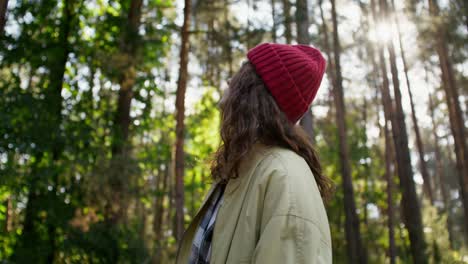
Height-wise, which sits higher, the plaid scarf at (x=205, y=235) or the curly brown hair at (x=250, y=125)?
the curly brown hair at (x=250, y=125)

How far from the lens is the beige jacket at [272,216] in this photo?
1388mm

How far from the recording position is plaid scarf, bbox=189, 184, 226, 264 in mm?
1736

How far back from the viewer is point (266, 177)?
1.53 metres

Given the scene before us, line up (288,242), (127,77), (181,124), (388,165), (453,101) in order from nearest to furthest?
(288,242), (181,124), (127,77), (453,101), (388,165)

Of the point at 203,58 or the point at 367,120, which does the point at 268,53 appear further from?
the point at 367,120

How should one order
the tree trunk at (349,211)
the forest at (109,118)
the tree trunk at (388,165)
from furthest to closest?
the tree trunk at (388,165) → the tree trunk at (349,211) → the forest at (109,118)

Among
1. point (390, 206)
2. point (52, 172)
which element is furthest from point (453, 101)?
point (52, 172)

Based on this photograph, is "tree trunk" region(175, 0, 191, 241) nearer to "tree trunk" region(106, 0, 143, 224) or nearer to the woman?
"tree trunk" region(106, 0, 143, 224)

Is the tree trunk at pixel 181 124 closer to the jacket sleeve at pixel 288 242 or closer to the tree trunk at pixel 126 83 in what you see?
the tree trunk at pixel 126 83

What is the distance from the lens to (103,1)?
10.9 metres

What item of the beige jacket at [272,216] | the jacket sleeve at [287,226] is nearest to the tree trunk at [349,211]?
the beige jacket at [272,216]

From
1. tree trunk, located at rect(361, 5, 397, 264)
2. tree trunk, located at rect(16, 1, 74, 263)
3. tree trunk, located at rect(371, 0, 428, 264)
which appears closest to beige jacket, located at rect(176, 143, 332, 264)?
tree trunk, located at rect(16, 1, 74, 263)

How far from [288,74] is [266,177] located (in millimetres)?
467

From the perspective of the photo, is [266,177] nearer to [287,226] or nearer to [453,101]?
[287,226]
